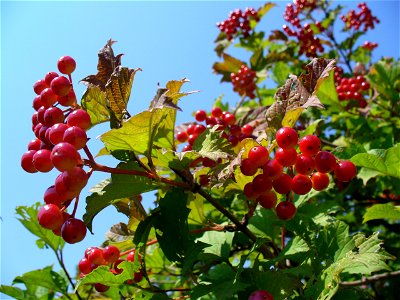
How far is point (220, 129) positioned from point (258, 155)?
0.58 metres

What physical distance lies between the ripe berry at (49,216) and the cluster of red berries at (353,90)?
2.93 meters

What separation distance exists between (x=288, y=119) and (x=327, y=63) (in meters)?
0.27

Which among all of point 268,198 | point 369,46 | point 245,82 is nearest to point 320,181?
point 268,198

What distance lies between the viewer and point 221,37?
15.7 feet

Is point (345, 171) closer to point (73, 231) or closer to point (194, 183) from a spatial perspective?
point (194, 183)

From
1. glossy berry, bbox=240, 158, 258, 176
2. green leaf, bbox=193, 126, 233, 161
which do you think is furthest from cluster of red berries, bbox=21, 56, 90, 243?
glossy berry, bbox=240, 158, 258, 176

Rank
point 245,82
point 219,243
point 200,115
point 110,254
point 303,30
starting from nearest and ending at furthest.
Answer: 1. point 110,254
2. point 219,243
3. point 200,115
4. point 245,82
5. point 303,30

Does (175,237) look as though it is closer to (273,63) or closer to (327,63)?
(327,63)

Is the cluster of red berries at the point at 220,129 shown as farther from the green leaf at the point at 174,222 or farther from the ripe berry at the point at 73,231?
the ripe berry at the point at 73,231

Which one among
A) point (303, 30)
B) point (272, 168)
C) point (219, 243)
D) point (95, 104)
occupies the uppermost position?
point (303, 30)

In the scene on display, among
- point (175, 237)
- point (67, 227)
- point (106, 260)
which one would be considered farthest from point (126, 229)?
point (67, 227)

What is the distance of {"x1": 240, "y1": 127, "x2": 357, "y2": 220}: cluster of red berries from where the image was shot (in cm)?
140

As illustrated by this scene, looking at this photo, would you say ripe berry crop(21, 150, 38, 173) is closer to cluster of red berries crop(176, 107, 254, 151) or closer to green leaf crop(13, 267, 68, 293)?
cluster of red berries crop(176, 107, 254, 151)

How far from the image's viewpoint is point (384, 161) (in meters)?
1.74
